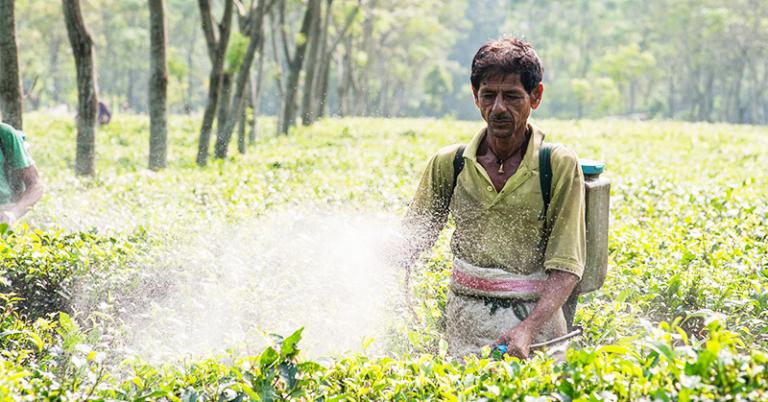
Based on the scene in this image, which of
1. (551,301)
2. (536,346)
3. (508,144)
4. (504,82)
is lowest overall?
(536,346)

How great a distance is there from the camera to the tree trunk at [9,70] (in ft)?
27.5

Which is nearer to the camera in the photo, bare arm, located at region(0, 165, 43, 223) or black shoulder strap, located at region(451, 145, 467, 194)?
black shoulder strap, located at region(451, 145, 467, 194)

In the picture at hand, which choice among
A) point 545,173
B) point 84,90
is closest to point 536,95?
point 545,173

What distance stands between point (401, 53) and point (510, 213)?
53.2 meters

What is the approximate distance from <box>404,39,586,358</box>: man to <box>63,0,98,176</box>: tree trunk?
815cm

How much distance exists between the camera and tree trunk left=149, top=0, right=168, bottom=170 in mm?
11031

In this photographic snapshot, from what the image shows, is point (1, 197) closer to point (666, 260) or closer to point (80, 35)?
point (666, 260)

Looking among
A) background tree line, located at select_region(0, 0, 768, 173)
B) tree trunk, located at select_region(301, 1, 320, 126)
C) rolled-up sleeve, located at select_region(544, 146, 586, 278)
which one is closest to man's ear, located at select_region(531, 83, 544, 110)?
rolled-up sleeve, located at select_region(544, 146, 586, 278)

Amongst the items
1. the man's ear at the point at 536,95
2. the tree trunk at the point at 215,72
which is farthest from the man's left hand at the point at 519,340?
the tree trunk at the point at 215,72

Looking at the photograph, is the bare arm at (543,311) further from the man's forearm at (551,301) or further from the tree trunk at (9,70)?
the tree trunk at (9,70)

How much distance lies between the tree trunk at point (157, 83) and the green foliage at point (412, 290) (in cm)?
126

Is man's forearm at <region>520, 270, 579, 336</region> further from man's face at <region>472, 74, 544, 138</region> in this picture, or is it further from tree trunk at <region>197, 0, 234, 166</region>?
tree trunk at <region>197, 0, 234, 166</region>

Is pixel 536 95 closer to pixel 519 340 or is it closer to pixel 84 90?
pixel 519 340

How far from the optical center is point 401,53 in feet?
181
